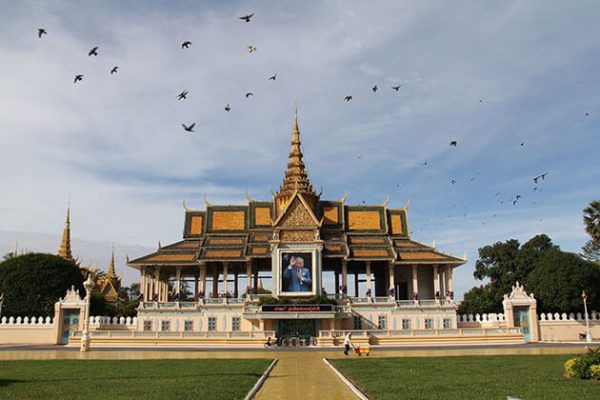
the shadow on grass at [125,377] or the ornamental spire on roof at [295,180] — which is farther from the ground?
the ornamental spire on roof at [295,180]

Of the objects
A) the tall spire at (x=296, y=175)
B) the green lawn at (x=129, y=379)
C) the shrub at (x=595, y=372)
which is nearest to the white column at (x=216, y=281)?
the tall spire at (x=296, y=175)

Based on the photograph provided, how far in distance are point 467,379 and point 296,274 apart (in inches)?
1337

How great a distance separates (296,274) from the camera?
5056 cm

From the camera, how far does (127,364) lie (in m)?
23.2

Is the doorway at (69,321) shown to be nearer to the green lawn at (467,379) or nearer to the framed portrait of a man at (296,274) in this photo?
the framed portrait of a man at (296,274)

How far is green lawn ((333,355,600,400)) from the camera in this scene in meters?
13.9

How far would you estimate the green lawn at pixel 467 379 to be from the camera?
13.9 meters

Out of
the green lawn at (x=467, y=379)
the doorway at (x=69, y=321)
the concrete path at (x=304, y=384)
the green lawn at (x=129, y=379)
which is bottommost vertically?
the concrete path at (x=304, y=384)

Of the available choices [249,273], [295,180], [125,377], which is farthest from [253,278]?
[125,377]

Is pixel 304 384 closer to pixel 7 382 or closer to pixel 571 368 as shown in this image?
pixel 571 368

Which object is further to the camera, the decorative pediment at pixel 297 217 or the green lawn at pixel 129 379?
the decorative pediment at pixel 297 217

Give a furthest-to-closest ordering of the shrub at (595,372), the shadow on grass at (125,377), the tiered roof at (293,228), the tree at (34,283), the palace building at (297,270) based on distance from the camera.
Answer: the tiered roof at (293,228) → the tree at (34,283) → the palace building at (297,270) → the shadow on grass at (125,377) → the shrub at (595,372)

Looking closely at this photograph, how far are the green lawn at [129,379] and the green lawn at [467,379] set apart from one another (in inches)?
145

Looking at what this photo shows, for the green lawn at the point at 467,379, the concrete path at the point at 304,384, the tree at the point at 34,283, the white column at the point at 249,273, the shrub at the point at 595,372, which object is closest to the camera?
the green lawn at the point at 467,379
